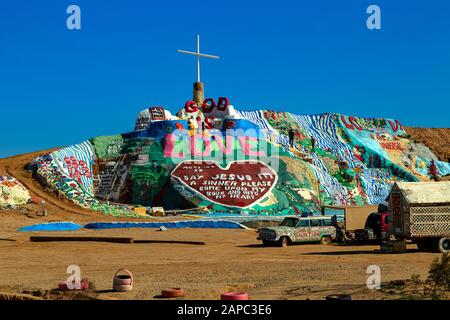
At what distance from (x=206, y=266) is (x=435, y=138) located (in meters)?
90.7

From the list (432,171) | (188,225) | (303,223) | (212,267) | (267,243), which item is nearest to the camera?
(212,267)

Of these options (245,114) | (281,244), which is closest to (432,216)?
(281,244)

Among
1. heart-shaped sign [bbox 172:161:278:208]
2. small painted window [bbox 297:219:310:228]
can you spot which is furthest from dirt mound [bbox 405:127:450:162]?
small painted window [bbox 297:219:310:228]

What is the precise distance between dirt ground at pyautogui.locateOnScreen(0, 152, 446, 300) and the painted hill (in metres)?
17.8

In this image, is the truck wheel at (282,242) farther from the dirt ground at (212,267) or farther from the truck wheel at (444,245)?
the truck wheel at (444,245)

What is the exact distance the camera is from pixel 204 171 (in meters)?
56.5

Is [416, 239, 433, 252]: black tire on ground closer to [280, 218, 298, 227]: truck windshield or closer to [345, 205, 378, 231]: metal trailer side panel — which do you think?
[345, 205, 378, 231]: metal trailer side panel

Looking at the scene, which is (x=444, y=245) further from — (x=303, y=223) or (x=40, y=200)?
(x=40, y=200)

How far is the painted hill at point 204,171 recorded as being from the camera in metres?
55.0

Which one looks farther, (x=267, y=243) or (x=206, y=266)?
(x=267, y=243)

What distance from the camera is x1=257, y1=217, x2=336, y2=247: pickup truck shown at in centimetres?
2975

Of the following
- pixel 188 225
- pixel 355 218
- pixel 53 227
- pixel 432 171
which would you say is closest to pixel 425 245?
pixel 355 218

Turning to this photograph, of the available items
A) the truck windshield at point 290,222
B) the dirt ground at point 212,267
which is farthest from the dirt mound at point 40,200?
the truck windshield at point 290,222

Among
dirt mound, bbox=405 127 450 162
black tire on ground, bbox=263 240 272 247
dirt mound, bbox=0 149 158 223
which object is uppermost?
dirt mound, bbox=405 127 450 162
